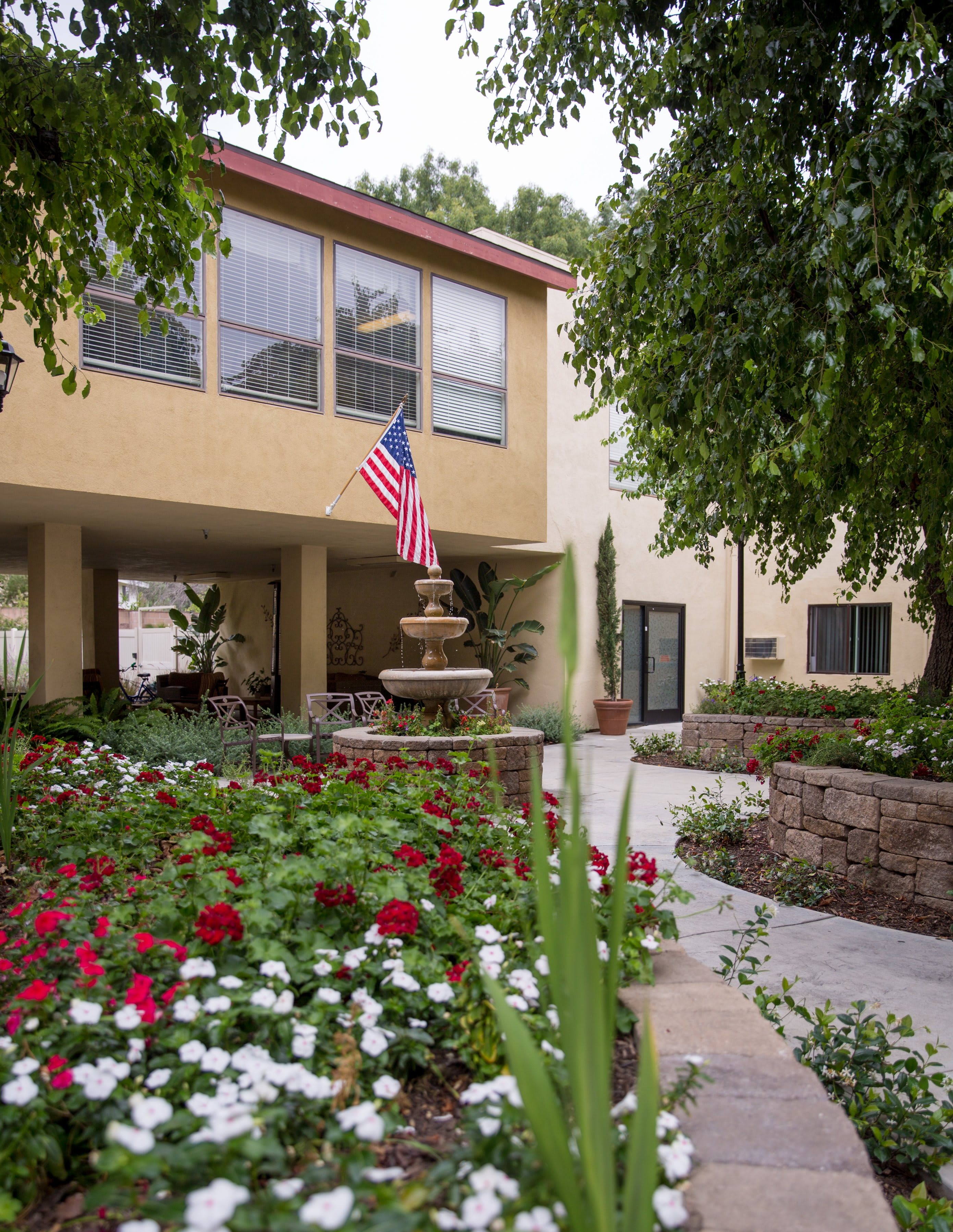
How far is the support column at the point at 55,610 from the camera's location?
9.64m

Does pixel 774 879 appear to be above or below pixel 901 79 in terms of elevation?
below

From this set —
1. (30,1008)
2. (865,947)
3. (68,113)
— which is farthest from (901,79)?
(30,1008)

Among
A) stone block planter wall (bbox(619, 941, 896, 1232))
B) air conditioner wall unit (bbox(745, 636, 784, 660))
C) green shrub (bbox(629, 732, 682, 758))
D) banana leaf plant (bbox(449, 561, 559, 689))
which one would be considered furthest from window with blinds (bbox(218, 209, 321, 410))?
air conditioner wall unit (bbox(745, 636, 784, 660))

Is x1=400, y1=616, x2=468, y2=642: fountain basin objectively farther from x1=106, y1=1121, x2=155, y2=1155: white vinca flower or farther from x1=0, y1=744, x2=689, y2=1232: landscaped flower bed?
x1=106, y1=1121, x2=155, y2=1155: white vinca flower

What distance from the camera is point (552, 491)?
14.1 metres

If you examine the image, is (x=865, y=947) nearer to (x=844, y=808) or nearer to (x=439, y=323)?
(x=844, y=808)

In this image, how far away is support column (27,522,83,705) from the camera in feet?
31.6

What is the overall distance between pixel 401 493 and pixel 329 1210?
7557 mm

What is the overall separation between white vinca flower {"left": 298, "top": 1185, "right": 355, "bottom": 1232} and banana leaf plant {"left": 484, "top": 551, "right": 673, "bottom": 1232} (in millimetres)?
270

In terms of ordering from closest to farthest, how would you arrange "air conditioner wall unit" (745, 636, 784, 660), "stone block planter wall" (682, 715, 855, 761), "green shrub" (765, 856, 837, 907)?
"green shrub" (765, 856, 837, 907)
"stone block planter wall" (682, 715, 855, 761)
"air conditioner wall unit" (745, 636, 784, 660)

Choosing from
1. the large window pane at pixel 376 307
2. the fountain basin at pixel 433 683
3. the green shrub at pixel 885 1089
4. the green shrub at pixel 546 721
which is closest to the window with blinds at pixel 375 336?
the large window pane at pixel 376 307

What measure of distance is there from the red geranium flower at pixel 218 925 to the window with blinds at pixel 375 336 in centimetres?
836

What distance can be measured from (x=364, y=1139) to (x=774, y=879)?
14.4 ft

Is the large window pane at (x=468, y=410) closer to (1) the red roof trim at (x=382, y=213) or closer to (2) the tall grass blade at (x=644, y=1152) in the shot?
(1) the red roof trim at (x=382, y=213)
